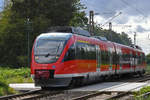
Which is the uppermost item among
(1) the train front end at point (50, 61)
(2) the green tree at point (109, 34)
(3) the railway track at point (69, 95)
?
(2) the green tree at point (109, 34)

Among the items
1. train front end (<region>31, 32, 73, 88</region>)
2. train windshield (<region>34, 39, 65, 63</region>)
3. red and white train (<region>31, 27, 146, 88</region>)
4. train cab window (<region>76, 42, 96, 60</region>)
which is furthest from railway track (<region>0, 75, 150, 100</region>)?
train cab window (<region>76, 42, 96, 60</region>)

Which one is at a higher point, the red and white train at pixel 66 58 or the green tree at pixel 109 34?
the green tree at pixel 109 34

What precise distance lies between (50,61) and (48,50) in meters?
0.63

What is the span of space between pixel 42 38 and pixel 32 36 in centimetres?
3290

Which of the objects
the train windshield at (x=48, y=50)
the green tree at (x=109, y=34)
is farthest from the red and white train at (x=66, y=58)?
the green tree at (x=109, y=34)

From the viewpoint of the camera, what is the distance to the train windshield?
58.6 ft

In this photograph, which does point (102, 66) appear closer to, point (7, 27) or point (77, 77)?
point (77, 77)

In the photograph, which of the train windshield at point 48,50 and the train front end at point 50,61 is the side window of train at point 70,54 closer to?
the train front end at point 50,61

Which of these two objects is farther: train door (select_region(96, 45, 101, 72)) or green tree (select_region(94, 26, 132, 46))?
green tree (select_region(94, 26, 132, 46))

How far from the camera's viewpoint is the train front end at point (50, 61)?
1769 centimetres

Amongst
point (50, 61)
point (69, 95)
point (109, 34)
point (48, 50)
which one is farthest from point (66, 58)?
point (109, 34)

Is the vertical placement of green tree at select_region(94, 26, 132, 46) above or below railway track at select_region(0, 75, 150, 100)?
above

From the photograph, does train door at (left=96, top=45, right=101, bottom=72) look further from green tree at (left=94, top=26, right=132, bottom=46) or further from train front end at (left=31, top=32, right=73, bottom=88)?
green tree at (left=94, top=26, right=132, bottom=46)

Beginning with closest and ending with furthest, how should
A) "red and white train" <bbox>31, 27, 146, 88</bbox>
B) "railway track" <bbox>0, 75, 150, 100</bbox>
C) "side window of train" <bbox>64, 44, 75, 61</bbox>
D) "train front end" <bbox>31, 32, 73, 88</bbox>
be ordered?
"railway track" <bbox>0, 75, 150, 100</bbox>, "train front end" <bbox>31, 32, 73, 88</bbox>, "red and white train" <bbox>31, 27, 146, 88</bbox>, "side window of train" <bbox>64, 44, 75, 61</bbox>
